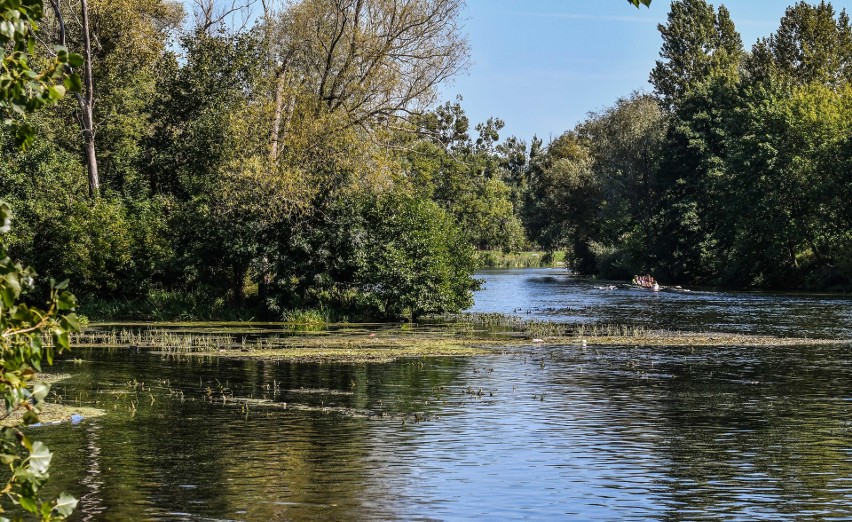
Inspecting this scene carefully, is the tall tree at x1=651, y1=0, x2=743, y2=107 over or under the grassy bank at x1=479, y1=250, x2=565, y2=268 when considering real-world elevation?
over

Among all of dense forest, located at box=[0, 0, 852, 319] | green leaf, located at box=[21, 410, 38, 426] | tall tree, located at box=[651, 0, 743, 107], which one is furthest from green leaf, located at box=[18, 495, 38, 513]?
tall tree, located at box=[651, 0, 743, 107]

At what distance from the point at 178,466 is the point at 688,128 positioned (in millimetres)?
83890

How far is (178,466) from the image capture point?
17.5m

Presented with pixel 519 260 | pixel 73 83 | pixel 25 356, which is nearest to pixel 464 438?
pixel 25 356

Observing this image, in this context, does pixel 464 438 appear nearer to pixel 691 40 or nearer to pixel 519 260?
pixel 691 40

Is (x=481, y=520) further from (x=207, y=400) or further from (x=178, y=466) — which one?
(x=207, y=400)

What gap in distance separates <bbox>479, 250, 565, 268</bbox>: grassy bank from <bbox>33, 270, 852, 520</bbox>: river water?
127 m

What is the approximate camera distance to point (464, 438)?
20.2 m

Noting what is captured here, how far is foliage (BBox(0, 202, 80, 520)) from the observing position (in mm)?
6090

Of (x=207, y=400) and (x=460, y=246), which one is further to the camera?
(x=460, y=246)

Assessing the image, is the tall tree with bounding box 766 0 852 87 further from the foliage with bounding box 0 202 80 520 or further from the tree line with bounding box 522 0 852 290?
the foliage with bounding box 0 202 80 520

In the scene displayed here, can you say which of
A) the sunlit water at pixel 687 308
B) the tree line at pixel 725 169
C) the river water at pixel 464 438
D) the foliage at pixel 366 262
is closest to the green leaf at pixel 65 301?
the river water at pixel 464 438

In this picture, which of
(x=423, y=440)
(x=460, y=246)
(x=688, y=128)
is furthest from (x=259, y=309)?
(x=688, y=128)

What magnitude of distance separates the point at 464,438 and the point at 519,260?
14637cm
